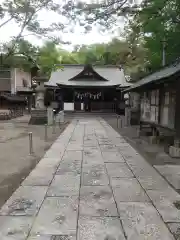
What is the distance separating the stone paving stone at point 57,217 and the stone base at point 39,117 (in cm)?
1629

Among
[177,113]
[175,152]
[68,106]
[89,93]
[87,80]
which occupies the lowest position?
[175,152]

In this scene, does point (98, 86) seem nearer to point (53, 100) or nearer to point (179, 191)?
point (53, 100)

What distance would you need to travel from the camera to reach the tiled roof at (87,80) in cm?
3139

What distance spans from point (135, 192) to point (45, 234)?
7.34ft

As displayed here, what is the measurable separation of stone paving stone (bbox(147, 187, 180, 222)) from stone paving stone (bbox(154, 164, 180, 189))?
18.6 inches

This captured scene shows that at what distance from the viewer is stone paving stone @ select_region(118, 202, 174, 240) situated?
3.47 m

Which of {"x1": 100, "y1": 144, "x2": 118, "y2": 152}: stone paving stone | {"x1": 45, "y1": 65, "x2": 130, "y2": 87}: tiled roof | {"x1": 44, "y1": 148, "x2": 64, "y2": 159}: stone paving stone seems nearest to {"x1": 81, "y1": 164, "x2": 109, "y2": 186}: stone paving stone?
{"x1": 44, "y1": 148, "x2": 64, "y2": 159}: stone paving stone

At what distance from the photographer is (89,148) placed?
9984mm

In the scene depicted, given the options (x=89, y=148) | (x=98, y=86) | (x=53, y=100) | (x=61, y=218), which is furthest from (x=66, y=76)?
(x=61, y=218)

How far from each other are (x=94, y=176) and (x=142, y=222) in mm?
2479

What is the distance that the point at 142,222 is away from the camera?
3.84 meters

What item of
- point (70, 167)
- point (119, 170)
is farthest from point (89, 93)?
point (119, 170)

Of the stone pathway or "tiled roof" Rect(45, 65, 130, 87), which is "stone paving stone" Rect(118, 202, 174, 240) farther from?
"tiled roof" Rect(45, 65, 130, 87)

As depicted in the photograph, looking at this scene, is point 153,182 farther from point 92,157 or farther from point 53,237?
point 53,237
